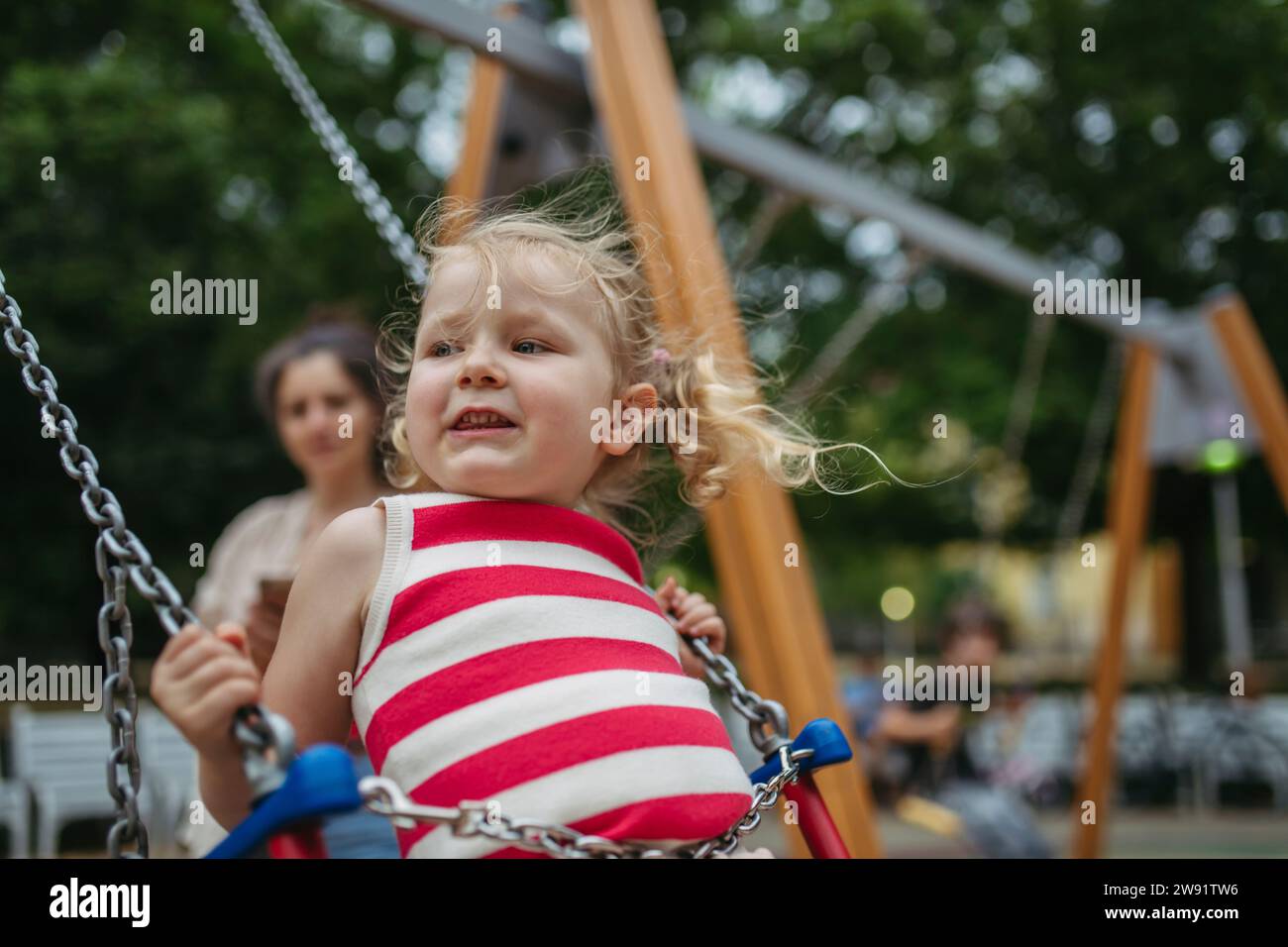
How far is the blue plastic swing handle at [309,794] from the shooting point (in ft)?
3.21

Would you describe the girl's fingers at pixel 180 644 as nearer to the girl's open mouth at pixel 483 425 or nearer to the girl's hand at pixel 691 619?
the girl's open mouth at pixel 483 425

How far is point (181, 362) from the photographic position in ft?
31.8

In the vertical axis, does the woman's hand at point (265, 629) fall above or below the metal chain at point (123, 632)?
above

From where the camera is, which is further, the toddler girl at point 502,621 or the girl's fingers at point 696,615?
the girl's fingers at point 696,615

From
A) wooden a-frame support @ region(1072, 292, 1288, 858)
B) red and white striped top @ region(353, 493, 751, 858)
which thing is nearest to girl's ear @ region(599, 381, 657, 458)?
red and white striped top @ region(353, 493, 751, 858)

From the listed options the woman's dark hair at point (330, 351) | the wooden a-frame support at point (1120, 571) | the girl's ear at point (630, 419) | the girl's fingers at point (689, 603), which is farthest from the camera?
the wooden a-frame support at point (1120, 571)

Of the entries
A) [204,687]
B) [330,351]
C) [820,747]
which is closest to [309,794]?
[204,687]

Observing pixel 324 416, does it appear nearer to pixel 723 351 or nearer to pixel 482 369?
pixel 723 351

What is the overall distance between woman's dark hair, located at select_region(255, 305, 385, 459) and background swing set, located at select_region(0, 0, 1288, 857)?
0.62 meters

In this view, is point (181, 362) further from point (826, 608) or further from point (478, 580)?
point (826, 608)

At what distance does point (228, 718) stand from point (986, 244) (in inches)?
147

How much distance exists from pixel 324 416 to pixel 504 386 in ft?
4.77

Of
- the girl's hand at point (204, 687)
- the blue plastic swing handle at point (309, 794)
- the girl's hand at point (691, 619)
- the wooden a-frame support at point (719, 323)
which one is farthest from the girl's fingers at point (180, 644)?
the wooden a-frame support at point (719, 323)
